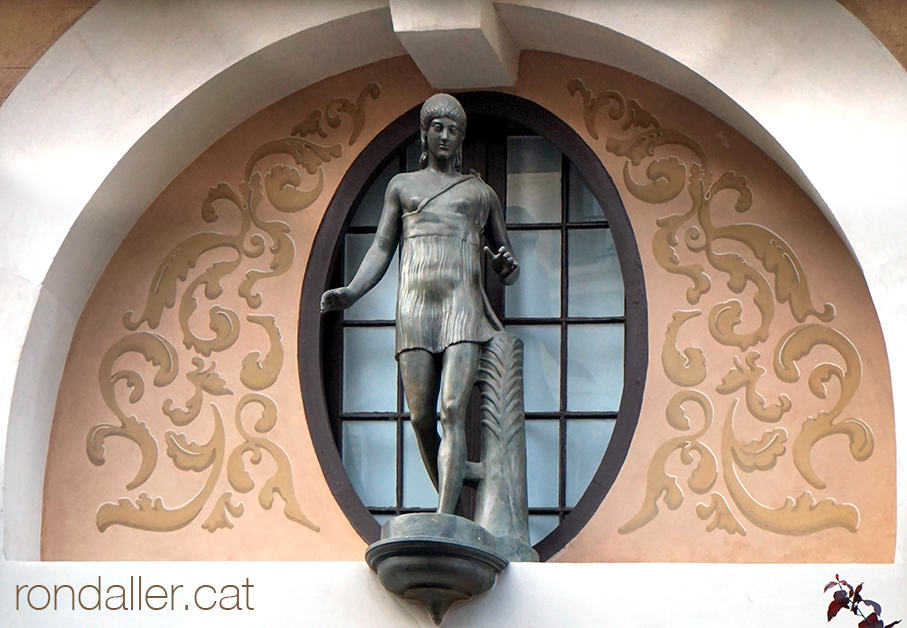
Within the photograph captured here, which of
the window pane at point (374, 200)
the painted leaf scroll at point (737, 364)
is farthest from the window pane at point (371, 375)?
the painted leaf scroll at point (737, 364)

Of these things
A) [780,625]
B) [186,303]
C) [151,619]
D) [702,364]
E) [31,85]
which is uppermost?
[31,85]

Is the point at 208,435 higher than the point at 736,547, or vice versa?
the point at 208,435

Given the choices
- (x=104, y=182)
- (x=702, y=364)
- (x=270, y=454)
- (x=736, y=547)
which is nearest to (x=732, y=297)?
(x=702, y=364)

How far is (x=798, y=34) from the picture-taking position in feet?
26.1

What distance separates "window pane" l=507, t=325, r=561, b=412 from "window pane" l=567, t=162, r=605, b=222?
1.40ft

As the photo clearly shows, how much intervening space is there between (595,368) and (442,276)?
92 centimetres

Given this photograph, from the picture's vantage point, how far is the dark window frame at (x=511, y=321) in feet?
26.7

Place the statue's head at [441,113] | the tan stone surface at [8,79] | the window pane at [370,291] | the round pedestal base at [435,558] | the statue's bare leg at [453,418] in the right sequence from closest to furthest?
1. the round pedestal base at [435,558]
2. the statue's bare leg at [453,418]
3. the statue's head at [441,113]
4. the tan stone surface at [8,79]
5. the window pane at [370,291]

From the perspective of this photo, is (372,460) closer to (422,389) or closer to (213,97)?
(422,389)

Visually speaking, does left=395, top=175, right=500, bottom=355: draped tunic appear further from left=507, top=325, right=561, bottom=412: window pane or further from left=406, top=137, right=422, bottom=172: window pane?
left=406, top=137, right=422, bottom=172: window pane

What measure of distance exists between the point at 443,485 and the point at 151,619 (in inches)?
42.8

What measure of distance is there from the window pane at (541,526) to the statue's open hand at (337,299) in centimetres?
112

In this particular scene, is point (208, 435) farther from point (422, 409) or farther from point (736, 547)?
point (736, 547)

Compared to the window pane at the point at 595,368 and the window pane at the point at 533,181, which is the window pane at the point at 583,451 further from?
the window pane at the point at 533,181
